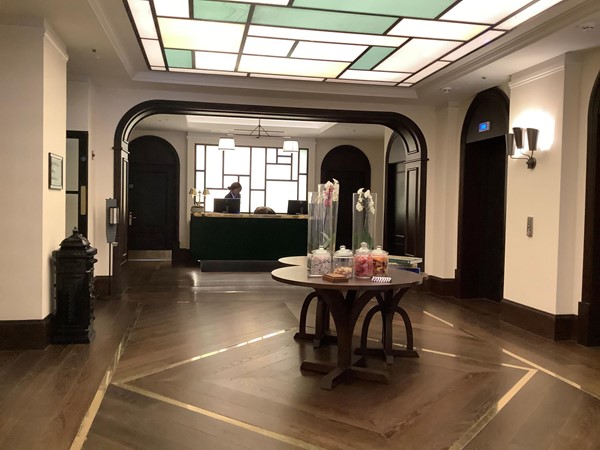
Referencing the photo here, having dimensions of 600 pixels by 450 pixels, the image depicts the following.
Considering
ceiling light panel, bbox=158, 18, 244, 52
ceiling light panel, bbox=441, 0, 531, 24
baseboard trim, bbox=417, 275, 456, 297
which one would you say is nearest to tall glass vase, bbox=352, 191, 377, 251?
ceiling light panel, bbox=441, 0, 531, 24

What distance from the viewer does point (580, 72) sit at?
5070 mm

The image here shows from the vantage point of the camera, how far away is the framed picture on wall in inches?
186

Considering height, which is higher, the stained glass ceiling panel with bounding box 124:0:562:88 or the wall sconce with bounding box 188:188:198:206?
the stained glass ceiling panel with bounding box 124:0:562:88

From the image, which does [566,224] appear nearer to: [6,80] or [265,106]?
[265,106]

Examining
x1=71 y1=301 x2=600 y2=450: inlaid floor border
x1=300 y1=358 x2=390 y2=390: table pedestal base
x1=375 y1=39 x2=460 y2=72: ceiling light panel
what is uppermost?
x1=375 y1=39 x2=460 y2=72: ceiling light panel

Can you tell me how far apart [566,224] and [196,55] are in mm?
4334

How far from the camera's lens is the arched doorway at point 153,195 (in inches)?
454

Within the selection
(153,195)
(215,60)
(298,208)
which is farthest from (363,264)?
(153,195)

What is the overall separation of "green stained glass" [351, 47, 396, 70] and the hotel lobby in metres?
0.04

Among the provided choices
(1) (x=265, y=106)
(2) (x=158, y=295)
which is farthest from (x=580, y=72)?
(2) (x=158, y=295)

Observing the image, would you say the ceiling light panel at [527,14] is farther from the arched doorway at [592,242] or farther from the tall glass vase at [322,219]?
the tall glass vase at [322,219]

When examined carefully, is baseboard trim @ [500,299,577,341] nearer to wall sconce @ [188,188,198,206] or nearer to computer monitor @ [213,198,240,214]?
computer monitor @ [213,198,240,214]

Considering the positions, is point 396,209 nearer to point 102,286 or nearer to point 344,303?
point 102,286

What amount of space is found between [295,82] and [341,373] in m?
4.29
